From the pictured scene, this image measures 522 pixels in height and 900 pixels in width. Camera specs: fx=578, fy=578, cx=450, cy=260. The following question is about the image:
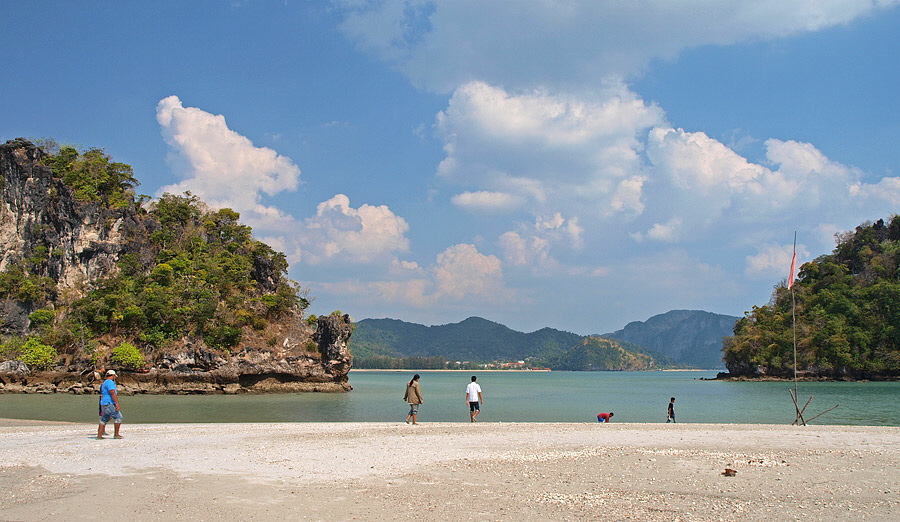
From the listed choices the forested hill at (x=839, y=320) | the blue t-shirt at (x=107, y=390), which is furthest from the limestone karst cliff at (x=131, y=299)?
the forested hill at (x=839, y=320)

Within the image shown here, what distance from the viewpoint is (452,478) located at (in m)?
10.7

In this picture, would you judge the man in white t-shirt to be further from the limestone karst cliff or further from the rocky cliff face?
the rocky cliff face

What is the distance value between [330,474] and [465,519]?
4094mm

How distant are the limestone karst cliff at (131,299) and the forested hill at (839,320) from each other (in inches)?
2864

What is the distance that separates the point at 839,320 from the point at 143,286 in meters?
104

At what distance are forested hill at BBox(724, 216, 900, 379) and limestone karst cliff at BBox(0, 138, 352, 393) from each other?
7275 centimetres

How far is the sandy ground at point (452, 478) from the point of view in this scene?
8.36 m

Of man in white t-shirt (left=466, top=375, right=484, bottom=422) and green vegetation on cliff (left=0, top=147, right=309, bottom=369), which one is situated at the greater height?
green vegetation on cliff (left=0, top=147, right=309, bottom=369)

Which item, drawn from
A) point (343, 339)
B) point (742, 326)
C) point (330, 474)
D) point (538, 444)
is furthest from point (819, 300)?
point (330, 474)

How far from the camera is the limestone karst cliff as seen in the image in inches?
Result: 2355

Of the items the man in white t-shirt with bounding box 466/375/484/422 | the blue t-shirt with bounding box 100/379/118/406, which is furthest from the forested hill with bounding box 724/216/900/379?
the blue t-shirt with bounding box 100/379/118/406

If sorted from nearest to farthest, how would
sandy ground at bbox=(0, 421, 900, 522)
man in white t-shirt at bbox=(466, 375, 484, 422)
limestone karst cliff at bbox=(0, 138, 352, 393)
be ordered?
1. sandy ground at bbox=(0, 421, 900, 522)
2. man in white t-shirt at bbox=(466, 375, 484, 422)
3. limestone karst cliff at bbox=(0, 138, 352, 393)

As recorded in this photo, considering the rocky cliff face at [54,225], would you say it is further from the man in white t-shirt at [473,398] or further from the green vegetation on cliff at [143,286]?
the man in white t-shirt at [473,398]

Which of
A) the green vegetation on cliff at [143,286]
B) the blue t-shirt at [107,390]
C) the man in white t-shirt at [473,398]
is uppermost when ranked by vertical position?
the green vegetation on cliff at [143,286]
